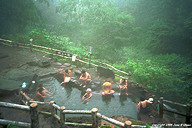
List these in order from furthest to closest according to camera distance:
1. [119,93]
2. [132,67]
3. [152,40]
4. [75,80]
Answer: [152,40]
[132,67]
[75,80]
[119,93]

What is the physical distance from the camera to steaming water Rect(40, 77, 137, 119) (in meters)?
6.52

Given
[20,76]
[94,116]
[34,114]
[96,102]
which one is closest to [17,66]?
[20,76]

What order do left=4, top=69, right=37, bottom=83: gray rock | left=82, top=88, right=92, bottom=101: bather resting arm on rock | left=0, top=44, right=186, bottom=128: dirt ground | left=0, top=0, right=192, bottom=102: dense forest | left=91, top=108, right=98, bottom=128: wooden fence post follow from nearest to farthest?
left=91, top=108, right=98, bottom=128: wooden fence post → left=0, top=44, right=186, bottom=128: dirt ground → left=82, top=88, right=92, bottom=101: bather resting arm on rock → left=4, top=69, right=37, bottom=83: gray rock → left=0, top=0, right=192, bottom=102: dense forest

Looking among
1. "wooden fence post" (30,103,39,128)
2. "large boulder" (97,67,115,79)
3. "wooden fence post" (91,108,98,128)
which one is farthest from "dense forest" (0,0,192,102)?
"wooden fence post" (30,103,39,128)

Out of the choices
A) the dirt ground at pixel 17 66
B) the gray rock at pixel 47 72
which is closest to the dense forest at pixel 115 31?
the dirt ground at pixel 17 66

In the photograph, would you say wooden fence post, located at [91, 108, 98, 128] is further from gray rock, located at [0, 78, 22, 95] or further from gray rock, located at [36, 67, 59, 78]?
gray rock, located at [36, 67, 59, 78]

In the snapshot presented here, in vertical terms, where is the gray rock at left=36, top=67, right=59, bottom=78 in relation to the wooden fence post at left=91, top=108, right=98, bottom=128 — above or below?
above

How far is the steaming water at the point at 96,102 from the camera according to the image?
257 inches

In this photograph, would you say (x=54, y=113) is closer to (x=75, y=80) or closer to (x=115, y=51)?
(x=75, y=80)

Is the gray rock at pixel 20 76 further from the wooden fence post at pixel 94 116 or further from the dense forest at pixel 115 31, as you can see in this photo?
the dense forest at pixel 115 31

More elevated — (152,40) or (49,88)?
(152,40)

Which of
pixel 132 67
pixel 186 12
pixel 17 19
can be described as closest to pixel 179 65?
pixel 132 67

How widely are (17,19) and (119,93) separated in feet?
61.7

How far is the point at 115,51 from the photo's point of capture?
725 inches
